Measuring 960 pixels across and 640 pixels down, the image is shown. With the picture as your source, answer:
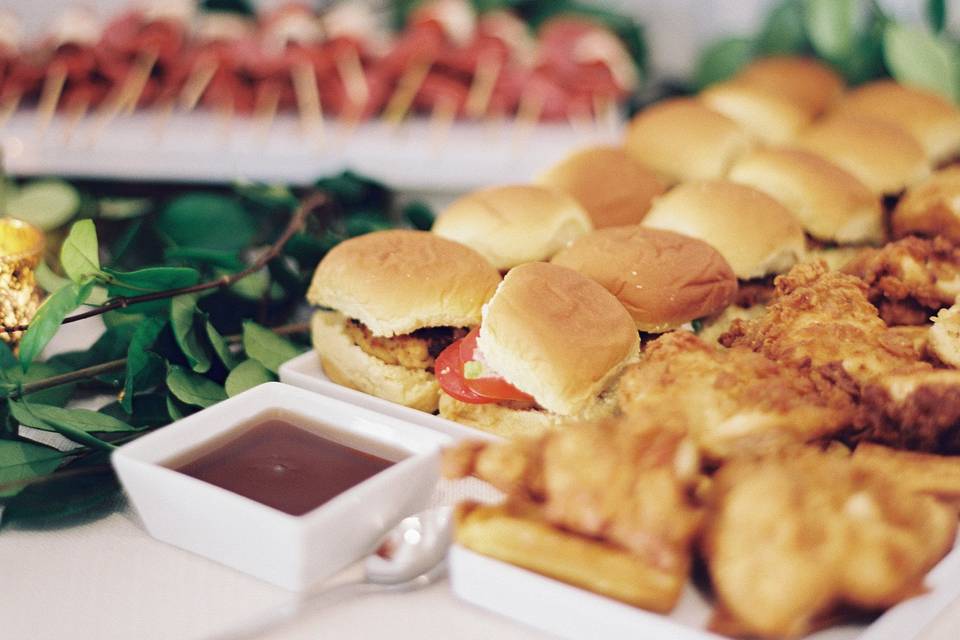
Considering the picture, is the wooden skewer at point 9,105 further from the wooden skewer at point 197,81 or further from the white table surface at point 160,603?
the white table surface at point 160,603

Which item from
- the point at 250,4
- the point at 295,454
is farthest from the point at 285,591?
the point at 250,4

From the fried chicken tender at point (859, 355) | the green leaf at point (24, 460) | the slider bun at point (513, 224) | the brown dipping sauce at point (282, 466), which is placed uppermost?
the fried chicken tender at point (859, 355)

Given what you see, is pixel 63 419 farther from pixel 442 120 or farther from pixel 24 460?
pixel 442 120

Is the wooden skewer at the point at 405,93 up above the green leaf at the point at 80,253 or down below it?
below

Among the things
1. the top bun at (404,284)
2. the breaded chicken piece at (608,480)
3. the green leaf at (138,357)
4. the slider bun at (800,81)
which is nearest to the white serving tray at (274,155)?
the slider bun at (800,81)

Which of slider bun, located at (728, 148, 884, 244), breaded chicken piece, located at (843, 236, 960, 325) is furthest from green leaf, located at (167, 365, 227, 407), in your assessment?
slider bun, located at (728, 148, 884, 244)

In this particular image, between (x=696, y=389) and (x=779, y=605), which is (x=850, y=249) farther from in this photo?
(x=779, y=605)
